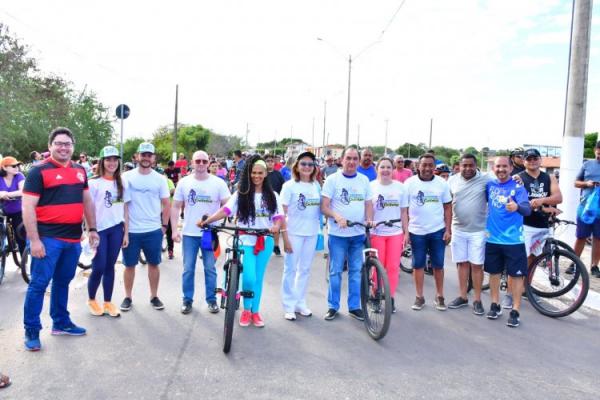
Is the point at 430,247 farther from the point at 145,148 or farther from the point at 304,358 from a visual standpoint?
the point at 145,148

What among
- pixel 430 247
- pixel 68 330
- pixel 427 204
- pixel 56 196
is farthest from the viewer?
pixel 430 247

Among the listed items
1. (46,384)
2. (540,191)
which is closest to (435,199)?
(540,191)

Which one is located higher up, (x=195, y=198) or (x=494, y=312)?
(x=195, y=198)

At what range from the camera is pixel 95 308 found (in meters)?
5.51

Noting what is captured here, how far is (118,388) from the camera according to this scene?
3693mm

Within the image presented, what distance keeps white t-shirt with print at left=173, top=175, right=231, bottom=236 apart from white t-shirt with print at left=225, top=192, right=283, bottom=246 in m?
0.56

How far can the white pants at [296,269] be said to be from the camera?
18.3ft

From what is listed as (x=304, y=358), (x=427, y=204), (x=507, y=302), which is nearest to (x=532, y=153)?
(x=427, y=204)

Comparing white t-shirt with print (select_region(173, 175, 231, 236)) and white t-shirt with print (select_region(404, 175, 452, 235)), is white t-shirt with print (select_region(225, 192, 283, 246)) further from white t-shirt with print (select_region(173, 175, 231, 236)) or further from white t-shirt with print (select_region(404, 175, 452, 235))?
white t-shirt with print (select_region(404, 175, 452, 235))

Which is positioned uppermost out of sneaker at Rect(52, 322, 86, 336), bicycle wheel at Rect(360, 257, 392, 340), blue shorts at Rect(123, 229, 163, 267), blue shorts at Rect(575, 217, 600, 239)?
blue shorts at Rect(575, 217, 600, 239)

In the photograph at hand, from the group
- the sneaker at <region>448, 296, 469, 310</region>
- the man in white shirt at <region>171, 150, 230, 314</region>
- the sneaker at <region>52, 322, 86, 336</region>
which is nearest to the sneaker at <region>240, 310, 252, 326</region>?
the man in white shirt at <region>171, 150, 230, 314</region>

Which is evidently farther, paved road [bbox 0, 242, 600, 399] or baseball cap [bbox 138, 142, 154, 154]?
baseball cap [bbox 138, 142, 154, 154]

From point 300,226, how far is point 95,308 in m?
2.50

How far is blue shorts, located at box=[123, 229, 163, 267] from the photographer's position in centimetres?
572
